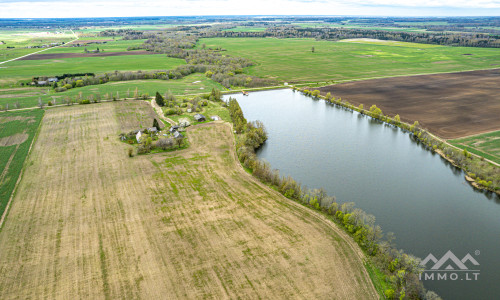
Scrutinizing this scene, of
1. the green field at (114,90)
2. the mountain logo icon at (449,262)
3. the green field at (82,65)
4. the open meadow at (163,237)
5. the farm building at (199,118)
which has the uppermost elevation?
the green field at (82,65)

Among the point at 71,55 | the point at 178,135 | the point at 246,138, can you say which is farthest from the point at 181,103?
the point at 71,55

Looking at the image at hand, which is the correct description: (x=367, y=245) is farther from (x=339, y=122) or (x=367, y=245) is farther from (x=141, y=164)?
(x=339, y=122)

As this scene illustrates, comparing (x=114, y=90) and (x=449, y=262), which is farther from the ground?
(x=114, y=90)

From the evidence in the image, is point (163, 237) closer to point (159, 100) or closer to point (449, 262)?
point (449, 262)

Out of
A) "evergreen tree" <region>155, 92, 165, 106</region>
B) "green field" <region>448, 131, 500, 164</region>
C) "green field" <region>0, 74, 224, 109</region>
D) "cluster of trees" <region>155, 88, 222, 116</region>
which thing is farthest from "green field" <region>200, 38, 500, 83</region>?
"green field" <region>448, 131, 500, 164</region>

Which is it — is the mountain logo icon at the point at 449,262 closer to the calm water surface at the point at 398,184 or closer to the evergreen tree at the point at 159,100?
the calm water surface at the point at 398,184

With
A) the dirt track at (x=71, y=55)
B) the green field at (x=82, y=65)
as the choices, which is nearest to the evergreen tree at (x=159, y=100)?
the green field at (x=82, y=65)

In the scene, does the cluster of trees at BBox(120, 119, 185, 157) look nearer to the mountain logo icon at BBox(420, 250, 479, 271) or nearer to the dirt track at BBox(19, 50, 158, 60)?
the mountain logo icon at BBox(420, 250, 479, 271)
